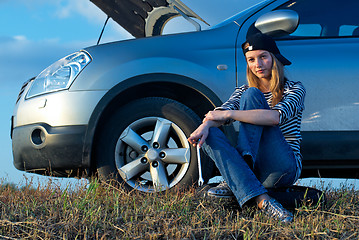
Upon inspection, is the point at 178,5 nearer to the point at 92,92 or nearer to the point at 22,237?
the point at 92,92

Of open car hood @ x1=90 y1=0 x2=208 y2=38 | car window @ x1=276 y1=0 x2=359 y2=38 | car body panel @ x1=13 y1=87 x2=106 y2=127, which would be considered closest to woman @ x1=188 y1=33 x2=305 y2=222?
car window @ x1=276 y1=0 x2=359 y2=38

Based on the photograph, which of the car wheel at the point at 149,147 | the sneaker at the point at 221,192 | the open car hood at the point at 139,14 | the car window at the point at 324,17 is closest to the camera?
the sneaker at the point at 221,192

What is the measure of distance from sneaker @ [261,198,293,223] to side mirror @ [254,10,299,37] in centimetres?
136

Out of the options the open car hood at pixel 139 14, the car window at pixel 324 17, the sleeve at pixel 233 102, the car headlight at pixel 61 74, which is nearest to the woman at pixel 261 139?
the sleeve at pixel 233 102

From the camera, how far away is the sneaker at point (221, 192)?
2832 millimetres

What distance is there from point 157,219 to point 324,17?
236cm

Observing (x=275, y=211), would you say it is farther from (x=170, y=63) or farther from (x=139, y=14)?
(x=139, y=14)

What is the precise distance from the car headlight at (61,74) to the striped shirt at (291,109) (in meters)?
1.33

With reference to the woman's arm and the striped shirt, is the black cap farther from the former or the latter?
the woman's arm

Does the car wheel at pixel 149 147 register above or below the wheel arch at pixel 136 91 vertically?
below

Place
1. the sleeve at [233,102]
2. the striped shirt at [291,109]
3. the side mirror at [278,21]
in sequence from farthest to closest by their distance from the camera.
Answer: the side mirror at [278,21], the sleeve at [233,102], the striped shirt at [291,109]

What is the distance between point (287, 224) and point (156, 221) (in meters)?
0.76

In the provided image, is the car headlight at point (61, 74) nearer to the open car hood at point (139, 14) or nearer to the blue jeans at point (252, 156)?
the blue jeans at point (252, 156)

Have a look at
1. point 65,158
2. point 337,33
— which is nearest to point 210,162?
point 65,158
